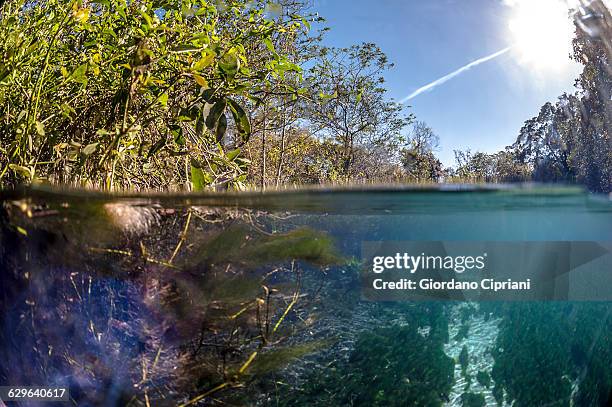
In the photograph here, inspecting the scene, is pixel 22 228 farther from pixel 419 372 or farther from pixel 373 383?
pixel 419 372

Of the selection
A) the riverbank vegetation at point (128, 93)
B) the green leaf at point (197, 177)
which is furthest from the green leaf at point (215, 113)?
the green leaf at point (197, 177)

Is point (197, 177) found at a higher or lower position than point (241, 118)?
lower

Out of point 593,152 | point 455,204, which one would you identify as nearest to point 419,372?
point 455,204

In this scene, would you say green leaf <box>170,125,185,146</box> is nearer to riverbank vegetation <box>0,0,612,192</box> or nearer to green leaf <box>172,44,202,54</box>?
riverbank vegetation <box>0,0,612,192</box>

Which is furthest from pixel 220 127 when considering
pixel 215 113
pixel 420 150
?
pixel 420 150

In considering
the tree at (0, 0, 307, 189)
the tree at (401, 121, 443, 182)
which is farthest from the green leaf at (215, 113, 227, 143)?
the tree at (401, 121, 443, 182)

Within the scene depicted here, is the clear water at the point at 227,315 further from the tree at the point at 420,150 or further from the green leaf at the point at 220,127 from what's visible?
the tree at the point at 420,150

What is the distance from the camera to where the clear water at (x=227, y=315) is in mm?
905

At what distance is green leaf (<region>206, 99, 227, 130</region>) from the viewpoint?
116cm

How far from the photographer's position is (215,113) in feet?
3.85

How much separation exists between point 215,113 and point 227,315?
0.49m

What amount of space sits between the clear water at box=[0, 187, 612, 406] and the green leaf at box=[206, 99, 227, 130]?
7.1 inches

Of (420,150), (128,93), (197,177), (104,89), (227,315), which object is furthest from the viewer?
(420,150)

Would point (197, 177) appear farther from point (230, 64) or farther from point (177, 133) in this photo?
point (230, 64)
